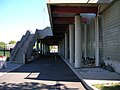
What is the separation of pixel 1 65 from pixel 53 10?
6385 millimetres

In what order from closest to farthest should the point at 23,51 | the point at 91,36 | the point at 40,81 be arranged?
the point at 40,81, the point at 91,36, the point at 23,51

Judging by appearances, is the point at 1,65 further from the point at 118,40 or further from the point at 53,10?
the point at 118,40

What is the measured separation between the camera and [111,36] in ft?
69.3

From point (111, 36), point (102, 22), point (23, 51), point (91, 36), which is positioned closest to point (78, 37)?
point (102, 22)

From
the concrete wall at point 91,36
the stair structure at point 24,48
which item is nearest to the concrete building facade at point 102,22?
the concrete wall at point 91,36

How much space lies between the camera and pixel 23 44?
142ft

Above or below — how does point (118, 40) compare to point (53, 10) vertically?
below

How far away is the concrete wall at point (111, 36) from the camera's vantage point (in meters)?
19.2

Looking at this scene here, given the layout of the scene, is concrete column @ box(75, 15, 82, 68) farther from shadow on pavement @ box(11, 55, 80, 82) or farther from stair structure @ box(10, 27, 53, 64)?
stair structure @ box(10, 27, 53, 64)

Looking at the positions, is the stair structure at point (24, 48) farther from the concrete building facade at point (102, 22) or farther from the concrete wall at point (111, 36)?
the concrete wall at point (111, 36)

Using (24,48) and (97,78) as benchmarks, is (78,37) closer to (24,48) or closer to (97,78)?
(97,78)

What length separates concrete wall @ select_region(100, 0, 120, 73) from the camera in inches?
755

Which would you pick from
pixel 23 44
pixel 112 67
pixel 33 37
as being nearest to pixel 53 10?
pixel 112 67

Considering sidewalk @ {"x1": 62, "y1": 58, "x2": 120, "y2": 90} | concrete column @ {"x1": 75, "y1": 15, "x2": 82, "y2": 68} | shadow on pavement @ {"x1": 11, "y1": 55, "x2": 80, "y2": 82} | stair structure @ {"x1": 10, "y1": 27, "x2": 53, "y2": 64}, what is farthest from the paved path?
stair structure @ {"x1": 10, "y1": 27, "x2": 53, "y2": 64}
